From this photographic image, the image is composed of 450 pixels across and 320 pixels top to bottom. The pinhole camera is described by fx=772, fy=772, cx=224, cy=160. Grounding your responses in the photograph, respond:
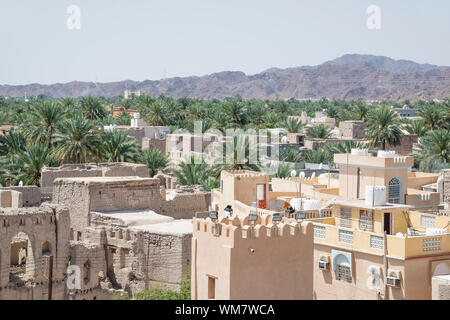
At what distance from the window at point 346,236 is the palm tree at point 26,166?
16634 mm

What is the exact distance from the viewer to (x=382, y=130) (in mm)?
48500

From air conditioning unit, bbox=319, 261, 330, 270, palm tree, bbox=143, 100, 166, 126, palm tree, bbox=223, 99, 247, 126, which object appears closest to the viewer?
air conditioning unit, bbox=319, 261, 330, 270

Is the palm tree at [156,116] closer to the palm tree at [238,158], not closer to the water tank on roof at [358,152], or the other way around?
the palm tree at [238,158]

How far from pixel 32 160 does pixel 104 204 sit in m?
9.64

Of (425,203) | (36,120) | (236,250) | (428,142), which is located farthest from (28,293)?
(428,142)

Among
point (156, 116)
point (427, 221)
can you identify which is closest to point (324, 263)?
point (427, 221)

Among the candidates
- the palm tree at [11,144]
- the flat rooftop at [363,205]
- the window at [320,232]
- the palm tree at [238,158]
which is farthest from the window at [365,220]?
the palm tree at [11,144]

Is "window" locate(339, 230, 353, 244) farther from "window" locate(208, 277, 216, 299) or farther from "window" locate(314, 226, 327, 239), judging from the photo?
"window" locate(208, 277, 216, 299)

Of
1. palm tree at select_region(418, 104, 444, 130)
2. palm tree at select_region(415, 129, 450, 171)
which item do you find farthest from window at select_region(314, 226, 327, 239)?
palm tree at select_region(418, 104, 444, 130)

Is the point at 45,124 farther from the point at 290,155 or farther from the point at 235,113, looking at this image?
the point at 235,113

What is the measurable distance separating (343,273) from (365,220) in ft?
7.81

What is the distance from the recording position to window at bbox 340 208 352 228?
805 inches

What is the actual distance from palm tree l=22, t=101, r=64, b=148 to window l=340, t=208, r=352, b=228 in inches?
852
